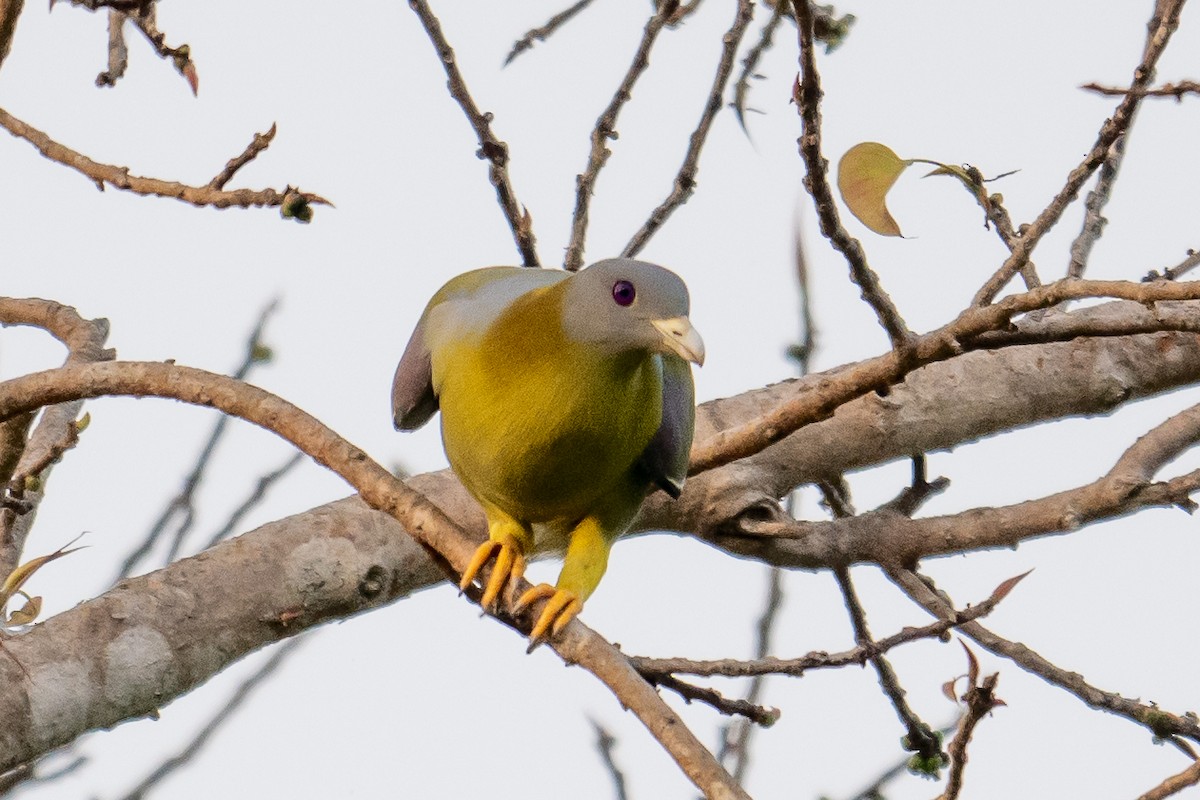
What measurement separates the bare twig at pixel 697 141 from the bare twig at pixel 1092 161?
1.37 metres

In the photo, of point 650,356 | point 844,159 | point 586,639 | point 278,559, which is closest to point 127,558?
point 278,559

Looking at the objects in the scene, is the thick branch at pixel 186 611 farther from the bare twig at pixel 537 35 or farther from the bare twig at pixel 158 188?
the bare twig at pixel 537 35

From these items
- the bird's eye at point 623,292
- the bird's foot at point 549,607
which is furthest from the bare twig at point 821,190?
the bird's foot at point 549,607

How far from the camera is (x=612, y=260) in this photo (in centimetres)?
314

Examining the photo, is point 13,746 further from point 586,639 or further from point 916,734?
point 916,734

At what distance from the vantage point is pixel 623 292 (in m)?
3.06

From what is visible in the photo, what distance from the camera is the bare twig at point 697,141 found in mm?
3740

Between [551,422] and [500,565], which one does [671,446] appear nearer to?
[551,422]

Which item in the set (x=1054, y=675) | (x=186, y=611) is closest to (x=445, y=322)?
(x=186, y=611)

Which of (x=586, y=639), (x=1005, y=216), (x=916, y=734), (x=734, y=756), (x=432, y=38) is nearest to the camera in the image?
(x=586, y=639)

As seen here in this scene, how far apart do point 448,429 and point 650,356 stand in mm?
496

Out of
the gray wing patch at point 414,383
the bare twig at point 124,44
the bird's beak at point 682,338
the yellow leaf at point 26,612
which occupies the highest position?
the bare twig at point 124,44

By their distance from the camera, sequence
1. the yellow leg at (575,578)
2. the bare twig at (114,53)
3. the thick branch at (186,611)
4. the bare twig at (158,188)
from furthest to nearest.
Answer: the bare twig at (114,53) → the yellow leg at (575,578) → the bare twig at (158,188) → the thick branch at (186,611)

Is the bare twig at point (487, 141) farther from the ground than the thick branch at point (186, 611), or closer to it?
farther from the ground
